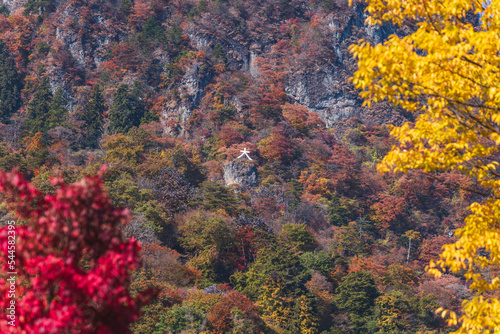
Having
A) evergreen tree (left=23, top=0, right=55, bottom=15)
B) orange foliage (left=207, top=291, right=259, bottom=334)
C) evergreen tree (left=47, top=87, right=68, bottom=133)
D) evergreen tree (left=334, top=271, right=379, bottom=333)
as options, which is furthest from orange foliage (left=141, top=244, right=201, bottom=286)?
evergreen tree (left=23, top=0, right=55, bottom=15)

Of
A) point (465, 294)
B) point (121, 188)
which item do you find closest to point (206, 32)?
point (121, 188)

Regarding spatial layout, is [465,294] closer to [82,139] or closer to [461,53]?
[461,53]

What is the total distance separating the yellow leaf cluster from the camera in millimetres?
4562

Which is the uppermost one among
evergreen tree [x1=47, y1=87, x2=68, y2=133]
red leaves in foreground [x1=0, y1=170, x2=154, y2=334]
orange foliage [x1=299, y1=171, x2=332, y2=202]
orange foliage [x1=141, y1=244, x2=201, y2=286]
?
red leaves in foreground [x1=0, y1=170, x2=154, y2=334]

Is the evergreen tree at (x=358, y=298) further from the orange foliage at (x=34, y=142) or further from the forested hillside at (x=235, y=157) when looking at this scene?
the orange foliage at (x=34, y=142)

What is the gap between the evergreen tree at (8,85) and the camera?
42344 millimetres

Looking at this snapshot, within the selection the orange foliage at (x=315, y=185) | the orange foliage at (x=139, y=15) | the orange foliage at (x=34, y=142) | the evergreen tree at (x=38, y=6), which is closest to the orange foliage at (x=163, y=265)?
the orange foliage at (x=34, y=142)

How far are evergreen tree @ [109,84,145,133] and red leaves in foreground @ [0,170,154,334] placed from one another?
40.3 metres

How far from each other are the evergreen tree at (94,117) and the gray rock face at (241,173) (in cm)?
1405

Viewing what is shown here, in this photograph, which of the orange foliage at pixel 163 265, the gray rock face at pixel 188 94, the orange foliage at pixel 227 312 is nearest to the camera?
the orange foliage at pixel 227 312

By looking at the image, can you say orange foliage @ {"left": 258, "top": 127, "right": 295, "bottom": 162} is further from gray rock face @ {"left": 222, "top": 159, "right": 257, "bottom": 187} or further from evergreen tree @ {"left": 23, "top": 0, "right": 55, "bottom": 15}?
evergreen tree @ {"left": 23, "top": 0, "right": 55, "bottom": 15}

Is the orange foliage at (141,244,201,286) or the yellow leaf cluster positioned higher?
the yellow leaf cluster

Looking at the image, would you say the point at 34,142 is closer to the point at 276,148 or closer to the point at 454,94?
the point at 276,148

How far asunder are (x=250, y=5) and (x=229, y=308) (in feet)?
163
